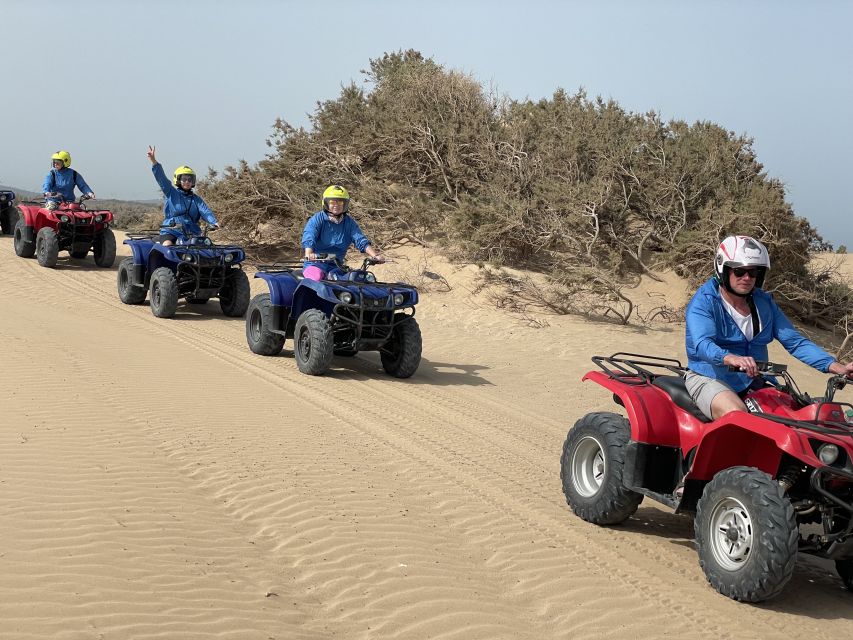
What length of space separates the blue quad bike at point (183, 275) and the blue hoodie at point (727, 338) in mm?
9445

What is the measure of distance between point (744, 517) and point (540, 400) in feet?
19.0

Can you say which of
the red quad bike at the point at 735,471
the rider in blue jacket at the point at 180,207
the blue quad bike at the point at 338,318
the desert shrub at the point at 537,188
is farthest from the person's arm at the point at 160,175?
the red quad bike at the point at 735,471

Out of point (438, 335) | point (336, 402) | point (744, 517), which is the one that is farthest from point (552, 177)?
point (744, 517)

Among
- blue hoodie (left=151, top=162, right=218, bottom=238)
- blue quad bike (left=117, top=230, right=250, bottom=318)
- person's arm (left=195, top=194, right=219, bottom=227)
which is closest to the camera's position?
blue quad bike (left=117, top=230, right=250, bottom=318)

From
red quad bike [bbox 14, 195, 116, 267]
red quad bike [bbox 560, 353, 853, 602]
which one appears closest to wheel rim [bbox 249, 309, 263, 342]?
red quad bike [bbox 560, 353, 853, 602]

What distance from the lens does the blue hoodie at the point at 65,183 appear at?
1938 cm

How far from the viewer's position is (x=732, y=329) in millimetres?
5738

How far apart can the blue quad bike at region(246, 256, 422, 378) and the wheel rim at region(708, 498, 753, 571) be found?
5.71m

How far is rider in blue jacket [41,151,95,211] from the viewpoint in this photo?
1931 cm

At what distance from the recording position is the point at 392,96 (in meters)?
24.0

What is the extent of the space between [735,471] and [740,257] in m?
1.33

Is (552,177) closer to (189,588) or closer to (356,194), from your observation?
(356,194)

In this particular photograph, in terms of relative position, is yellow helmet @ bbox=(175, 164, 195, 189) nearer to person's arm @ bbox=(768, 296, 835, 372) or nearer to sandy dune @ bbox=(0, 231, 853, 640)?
sandy dune @ bbox=(0, 231, 853, 640)

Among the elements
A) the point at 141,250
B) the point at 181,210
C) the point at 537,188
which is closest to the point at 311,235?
the point at 181,210
